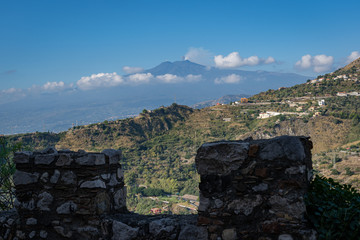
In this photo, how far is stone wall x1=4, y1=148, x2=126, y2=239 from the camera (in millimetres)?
3000

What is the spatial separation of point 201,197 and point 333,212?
0.99 meters

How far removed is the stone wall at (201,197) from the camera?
2.35 m

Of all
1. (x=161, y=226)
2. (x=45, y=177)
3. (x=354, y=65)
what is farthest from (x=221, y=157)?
(x=354, y=65)

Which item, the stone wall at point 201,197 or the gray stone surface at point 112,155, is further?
the gray stone surface at point 112,155

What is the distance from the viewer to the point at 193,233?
2625 mm

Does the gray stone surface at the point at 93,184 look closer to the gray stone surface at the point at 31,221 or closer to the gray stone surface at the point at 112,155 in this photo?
the gray stone surface at the point at 112,155

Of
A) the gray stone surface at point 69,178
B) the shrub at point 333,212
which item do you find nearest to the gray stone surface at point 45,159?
the gray stone surface at point 69,178

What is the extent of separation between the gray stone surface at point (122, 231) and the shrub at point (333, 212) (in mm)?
1511

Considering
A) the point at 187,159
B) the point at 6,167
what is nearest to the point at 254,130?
the point at 187,159

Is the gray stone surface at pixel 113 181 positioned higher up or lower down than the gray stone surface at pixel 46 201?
higher up

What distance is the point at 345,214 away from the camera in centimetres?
225

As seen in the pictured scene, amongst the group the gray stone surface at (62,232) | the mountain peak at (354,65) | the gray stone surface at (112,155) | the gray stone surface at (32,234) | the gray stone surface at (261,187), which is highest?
the mountain peak at (354,65)

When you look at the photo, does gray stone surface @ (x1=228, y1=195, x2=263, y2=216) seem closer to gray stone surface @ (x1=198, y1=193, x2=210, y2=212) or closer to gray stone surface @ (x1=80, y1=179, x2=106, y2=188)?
gray stone surface @ (x1=198, y1=193, x2=210, y2=212)

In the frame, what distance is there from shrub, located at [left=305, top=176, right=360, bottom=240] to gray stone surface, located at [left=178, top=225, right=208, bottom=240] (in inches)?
32.7
